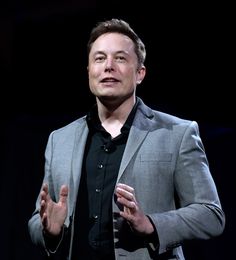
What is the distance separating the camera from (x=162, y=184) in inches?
62.7

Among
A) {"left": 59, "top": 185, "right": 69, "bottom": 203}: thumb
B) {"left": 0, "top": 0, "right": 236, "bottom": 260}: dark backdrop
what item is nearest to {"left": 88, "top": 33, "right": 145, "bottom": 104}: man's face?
{"left": 59, "top": 185, "right": 69, "bottom": 203}: thumb

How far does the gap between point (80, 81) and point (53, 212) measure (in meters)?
1.53

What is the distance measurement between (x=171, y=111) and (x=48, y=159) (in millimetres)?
1130

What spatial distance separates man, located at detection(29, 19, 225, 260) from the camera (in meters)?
1.52

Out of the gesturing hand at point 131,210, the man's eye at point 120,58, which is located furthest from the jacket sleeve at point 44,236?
the man's eye at point 120,58

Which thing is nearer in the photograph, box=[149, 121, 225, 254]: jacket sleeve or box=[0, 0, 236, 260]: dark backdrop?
box=[149, 121, 225, 254]: jacket sleeve

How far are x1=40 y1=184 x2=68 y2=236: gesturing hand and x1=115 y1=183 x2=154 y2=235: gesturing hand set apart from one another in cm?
22

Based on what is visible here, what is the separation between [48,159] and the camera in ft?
5.93

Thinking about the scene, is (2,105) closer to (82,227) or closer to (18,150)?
(18,150)

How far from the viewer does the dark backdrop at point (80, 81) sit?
8.78 feet

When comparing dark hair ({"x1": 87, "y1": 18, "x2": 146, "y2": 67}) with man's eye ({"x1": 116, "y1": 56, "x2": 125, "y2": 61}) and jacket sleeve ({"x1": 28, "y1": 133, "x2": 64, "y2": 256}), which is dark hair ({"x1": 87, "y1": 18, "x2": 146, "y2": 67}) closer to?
man's eye ({"x1": 116, "y1": 56, "x2": 125, "y2": 61})

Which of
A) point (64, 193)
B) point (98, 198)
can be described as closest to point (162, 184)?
point (98, 198)

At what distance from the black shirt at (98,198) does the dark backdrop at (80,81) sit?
107cm

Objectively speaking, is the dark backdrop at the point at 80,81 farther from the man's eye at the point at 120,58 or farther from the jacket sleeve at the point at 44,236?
the jacket sleeve at the point at 44,236
